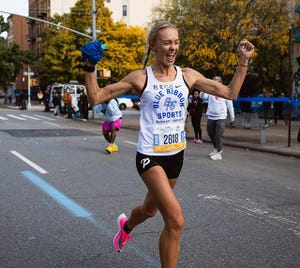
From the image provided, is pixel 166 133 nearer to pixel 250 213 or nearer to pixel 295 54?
pixel 250 213

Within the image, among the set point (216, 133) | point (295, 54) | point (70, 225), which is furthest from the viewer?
point (295, 54)

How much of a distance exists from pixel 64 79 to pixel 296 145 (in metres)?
45.2

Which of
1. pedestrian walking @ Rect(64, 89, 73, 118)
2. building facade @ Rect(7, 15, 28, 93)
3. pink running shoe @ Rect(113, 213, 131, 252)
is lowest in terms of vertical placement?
pink running shoe @ Rect(113, 213, 131, 252)

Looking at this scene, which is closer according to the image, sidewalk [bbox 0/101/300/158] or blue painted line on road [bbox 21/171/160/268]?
blue painted line on road [bbox 21/171/160/268]

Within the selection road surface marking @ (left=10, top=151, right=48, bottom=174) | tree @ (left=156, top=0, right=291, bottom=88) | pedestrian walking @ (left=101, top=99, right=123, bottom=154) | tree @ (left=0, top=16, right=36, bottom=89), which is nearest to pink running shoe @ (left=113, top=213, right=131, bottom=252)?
road surface marking @ (left=10, top=151, right=48, bottom=174)

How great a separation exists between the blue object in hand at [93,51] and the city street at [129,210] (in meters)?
1.75

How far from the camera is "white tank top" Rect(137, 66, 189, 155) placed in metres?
3.62

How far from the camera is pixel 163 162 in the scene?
3.66m

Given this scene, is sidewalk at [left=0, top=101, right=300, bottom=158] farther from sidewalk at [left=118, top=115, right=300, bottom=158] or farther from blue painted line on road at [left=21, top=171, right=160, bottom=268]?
blue painted line on road at [left=21, top=171, right=160, bottom=268]

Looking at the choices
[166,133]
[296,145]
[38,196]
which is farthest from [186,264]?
[296,145]

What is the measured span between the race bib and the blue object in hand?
674mm

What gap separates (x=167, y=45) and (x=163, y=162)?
865mm

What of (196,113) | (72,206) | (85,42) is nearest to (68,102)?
(196,113)

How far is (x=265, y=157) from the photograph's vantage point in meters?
12.0
